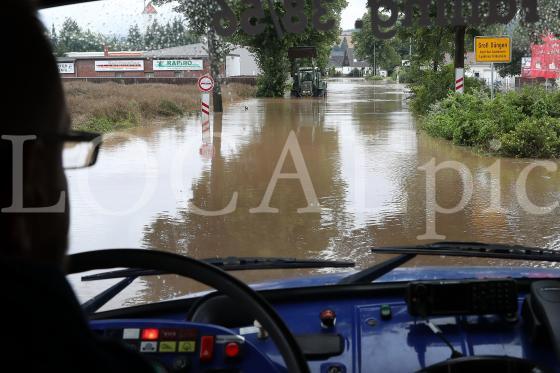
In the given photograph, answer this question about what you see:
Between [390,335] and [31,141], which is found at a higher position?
[31,141]

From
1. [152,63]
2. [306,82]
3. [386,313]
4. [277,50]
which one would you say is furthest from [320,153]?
[306,82]

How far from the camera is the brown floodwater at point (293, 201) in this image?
6.18 meters

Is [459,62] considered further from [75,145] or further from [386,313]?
[75,145]

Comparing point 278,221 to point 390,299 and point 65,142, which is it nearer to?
point 390,299

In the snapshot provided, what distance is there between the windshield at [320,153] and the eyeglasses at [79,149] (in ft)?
0.11

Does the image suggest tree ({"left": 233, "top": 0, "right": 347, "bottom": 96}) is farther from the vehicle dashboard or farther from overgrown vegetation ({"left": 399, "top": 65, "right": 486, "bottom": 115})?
the vehicle dashboard

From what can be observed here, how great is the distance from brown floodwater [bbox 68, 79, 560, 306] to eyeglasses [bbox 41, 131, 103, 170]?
1.19m

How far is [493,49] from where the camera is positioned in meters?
16.4

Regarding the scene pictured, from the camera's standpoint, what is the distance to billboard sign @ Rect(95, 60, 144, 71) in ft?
88.3

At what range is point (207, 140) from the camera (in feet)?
51.3

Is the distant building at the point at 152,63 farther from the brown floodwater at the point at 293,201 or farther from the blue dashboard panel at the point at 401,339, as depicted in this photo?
the blue dashboard panel at the point at 401,339

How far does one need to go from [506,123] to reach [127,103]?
1139cm

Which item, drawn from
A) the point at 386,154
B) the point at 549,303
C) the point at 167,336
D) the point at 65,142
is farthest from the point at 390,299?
the point at 386,154

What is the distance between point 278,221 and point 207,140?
8572 millimetres
